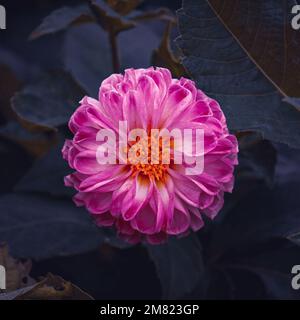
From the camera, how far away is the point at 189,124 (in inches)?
28.0

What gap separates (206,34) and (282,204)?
25cm

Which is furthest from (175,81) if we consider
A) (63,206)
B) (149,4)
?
(149,4)

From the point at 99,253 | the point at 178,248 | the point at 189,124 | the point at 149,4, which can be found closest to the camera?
the point at 189,124

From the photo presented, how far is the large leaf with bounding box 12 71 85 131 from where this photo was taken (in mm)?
926

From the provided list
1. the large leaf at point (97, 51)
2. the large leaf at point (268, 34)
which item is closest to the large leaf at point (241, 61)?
the large leaf at point (268, 34)

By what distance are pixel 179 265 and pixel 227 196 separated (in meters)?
0.12

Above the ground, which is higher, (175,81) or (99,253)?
(175,81)

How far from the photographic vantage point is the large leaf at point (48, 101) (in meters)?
0.93

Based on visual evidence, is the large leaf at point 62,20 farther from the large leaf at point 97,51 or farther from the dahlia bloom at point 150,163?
the dahlia bloom at point 150,163

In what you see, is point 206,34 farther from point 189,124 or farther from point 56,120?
point 56,120

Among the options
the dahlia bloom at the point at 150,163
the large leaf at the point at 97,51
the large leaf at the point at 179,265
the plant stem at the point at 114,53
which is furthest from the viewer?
the large leaf at the point at 97,51

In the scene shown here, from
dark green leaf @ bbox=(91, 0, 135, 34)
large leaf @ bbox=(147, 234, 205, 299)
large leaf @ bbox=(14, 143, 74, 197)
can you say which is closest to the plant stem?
dark green leaf @ bbox=(91, 0, 135, 34)

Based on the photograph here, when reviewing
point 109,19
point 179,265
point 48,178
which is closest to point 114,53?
point 109,19

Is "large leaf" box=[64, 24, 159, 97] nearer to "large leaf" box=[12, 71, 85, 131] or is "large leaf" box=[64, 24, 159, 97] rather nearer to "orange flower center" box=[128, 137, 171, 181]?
"large leaf" box=[12, 71, 85, 131]
